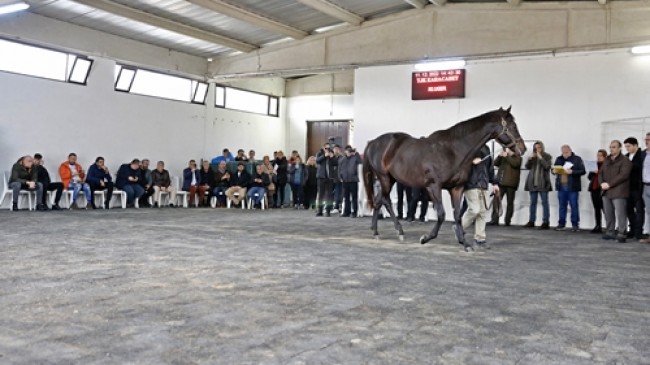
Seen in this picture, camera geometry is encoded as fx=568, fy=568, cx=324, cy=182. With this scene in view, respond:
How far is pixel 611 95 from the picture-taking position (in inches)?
448

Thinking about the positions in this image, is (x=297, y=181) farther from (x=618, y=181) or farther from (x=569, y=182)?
(x=618, y=181)

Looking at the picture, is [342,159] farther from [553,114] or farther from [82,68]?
[82,68]

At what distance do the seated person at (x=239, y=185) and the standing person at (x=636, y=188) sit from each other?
31.6 ft

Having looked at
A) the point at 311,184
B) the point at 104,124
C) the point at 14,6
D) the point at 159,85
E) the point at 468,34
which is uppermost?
the point at 468,34

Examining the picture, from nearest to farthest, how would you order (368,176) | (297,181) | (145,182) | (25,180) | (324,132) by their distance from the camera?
(368,176)
(25,180)
(145,182)
(297,181)
(324,132)

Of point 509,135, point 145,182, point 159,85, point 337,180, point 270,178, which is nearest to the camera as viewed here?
point 509,135

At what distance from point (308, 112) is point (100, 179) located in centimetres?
867

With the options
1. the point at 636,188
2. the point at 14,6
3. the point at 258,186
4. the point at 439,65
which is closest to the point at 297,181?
the point at 258,186

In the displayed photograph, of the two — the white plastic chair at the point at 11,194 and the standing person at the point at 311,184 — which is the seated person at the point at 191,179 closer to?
the standing person at the point at 311,184

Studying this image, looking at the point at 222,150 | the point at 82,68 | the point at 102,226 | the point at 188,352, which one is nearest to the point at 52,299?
the point at 188,352

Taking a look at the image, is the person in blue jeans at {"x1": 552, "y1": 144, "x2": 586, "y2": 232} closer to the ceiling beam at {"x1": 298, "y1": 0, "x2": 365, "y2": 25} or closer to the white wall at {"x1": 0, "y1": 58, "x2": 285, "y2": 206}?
the ceiling beam at {"x1": 298, "y1": 0, "x2": 365, "y2": 25}

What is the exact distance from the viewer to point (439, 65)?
13367mm

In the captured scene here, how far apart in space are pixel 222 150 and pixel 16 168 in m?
7.16

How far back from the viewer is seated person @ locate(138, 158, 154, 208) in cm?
1462
